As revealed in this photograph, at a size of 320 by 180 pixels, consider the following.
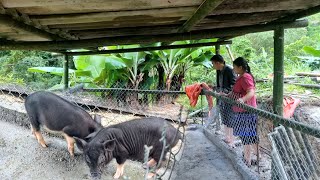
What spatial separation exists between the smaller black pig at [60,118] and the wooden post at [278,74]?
2.58 meters

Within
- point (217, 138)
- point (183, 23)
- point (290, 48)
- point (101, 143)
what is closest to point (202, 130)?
point (217, 138)

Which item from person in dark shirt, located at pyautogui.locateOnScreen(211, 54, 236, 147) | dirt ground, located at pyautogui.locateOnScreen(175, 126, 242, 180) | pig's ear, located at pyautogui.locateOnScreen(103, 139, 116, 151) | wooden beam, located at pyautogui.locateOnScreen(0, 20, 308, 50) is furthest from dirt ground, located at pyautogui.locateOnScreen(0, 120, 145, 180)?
wooden beam, located at pyautogui.locateOnScreen(0, 20, 308, 50)

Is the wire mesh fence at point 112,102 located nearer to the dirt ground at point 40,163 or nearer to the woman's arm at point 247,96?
the dirt ground at point 40,163

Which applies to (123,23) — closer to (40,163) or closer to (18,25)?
(18,25)

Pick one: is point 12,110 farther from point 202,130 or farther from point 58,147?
point 202,130

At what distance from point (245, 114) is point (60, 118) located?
2.68 meters

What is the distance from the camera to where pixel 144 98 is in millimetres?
8305

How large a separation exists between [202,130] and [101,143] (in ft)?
8.39

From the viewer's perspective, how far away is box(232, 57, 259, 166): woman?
4.35 metres

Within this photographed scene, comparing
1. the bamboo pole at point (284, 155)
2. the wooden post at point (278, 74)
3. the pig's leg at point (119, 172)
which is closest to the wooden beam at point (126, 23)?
the wooden post at point (278, 74)

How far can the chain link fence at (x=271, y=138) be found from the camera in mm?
3371

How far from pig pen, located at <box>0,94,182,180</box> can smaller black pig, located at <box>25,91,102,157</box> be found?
0.18 meters

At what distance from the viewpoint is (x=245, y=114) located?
4508 mm

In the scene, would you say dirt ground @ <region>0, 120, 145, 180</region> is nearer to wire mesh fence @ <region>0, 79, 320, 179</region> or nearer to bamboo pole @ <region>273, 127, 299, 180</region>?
wire mesh fence @ <region>0, 79, 320, 179</region>
